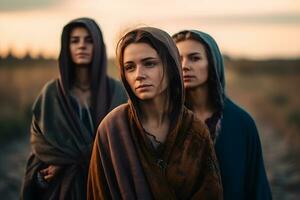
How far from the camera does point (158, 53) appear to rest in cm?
404

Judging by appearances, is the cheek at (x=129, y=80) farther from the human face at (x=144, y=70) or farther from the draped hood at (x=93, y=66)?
the draped hood at (x=93, y=66)

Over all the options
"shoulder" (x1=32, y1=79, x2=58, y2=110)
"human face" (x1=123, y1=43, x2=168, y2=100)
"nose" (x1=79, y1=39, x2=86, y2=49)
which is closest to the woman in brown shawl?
"human face" (x1=123, y1=43, x2=168, y2=100)

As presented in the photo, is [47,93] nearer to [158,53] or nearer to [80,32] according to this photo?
[80,32]

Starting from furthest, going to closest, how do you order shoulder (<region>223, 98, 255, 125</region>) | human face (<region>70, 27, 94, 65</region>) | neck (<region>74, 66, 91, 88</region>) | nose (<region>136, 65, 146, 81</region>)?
1. neck (<region>74, 66, 91, 88</region>)
2. human face (<region>70, 27, 94, 65</region>)
3. shoulder (<region>223, 98, 255, 125</region>)
4. nose (<region>136, 65, 146, 81</region>)

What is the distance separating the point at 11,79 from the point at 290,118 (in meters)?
8.13

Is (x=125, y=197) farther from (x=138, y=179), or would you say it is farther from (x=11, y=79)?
(x=11, y=79)

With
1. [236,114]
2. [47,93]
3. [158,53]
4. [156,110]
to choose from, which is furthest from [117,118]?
[47,93]

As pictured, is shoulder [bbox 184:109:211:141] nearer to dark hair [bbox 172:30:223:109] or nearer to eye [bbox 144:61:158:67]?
A: eye [bbox 144:61:158:67]

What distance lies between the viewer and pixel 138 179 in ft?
13.1

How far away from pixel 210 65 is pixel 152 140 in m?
1.00

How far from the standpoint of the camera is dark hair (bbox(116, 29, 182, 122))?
4.02 m

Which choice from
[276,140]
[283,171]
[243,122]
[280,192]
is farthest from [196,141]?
[276,140]

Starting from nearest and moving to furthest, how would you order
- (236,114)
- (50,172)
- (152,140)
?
(152,140), (236,114), (50,172)

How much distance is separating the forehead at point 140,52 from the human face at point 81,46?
2.03 meters
